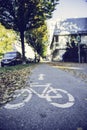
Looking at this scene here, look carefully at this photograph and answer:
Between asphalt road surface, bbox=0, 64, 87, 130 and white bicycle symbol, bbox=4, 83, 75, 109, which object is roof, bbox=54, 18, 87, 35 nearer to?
white bicycle symbol, bbox=4, 83, 75, 109

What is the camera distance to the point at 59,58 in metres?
54.9

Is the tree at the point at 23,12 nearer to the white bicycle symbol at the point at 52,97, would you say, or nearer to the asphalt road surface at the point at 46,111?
the white bicycle symbol at the point at 52,97

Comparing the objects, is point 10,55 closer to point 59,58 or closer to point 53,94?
point 53,94

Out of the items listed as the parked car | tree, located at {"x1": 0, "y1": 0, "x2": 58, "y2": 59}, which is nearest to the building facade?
tree, located at {"x1": 0, "y1": 0, "x2": 58, "y2": 59}

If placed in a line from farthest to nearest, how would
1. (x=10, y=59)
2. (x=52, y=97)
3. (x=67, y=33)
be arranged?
(x=67, y=33) → (x=10, y=59) → (x=52, y=97)

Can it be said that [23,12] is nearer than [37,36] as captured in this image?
Yes

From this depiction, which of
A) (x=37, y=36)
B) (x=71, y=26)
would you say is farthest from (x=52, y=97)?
(x=71, y=26)

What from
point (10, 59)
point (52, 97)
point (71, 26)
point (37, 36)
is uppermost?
point (71, 26)

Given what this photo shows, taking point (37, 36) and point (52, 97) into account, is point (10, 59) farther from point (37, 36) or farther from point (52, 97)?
point (37, 36)

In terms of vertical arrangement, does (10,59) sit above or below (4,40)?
below

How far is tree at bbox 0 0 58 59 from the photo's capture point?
103 ft

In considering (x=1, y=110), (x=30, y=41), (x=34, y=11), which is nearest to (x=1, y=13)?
(x=34, y=11)

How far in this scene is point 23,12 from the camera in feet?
105

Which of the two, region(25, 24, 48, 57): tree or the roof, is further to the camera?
the roof
